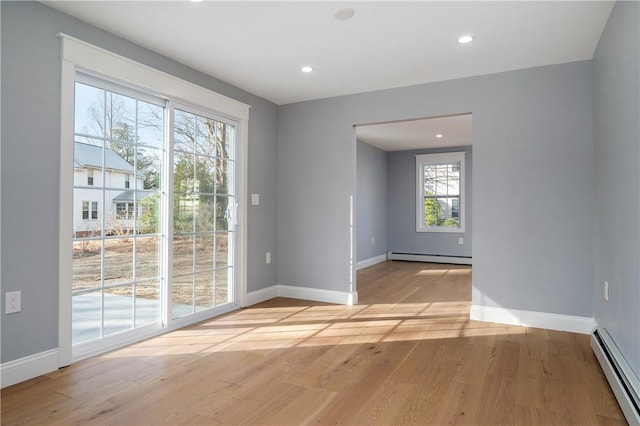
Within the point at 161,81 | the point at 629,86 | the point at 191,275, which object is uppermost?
the point at 161,81

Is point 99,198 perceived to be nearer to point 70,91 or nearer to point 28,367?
point 70,91

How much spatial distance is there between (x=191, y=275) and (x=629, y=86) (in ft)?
11.5

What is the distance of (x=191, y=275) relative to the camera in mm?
3648

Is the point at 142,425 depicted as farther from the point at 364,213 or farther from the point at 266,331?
the point at 364,213

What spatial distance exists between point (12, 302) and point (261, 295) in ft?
8.16

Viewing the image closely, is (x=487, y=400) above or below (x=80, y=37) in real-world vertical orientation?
below

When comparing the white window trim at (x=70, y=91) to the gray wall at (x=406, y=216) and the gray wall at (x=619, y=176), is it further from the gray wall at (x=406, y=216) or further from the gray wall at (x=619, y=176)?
the gray wall at (x=406, y=216)

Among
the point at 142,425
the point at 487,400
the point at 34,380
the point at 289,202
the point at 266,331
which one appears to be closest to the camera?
the point at 142,425

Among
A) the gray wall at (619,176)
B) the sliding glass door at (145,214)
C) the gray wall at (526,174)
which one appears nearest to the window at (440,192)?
the gray wall at (526,174)

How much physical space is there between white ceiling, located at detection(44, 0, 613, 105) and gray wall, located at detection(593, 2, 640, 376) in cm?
33

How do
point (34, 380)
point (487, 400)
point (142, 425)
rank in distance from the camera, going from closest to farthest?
point (142, 425)
point (487, 400)
point (34, 380)

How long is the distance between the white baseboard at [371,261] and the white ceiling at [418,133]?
2.21 meters

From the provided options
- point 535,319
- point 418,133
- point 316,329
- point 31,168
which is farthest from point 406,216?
point 31,168

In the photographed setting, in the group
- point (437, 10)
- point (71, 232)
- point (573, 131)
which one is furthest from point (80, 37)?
point (573, 131)
